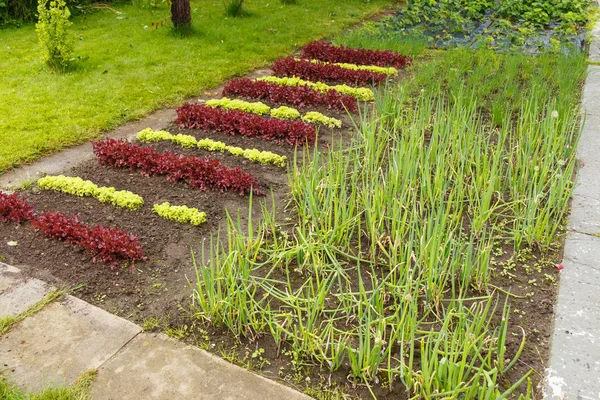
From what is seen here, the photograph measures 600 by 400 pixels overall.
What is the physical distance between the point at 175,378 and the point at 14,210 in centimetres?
207

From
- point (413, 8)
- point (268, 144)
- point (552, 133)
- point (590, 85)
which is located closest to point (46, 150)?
point (268, 144)

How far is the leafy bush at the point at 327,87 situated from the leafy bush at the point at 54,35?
8.32 feet

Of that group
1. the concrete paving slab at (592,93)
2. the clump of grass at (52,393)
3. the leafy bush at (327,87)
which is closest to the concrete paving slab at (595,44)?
the concrete paving slab at (592,93)

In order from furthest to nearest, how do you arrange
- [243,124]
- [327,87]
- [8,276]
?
[327,87]
[243,124]
[8,276]

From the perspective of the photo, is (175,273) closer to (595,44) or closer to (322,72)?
(322,72)

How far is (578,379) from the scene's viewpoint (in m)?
2.65

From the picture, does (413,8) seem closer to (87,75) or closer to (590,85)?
(590,85)

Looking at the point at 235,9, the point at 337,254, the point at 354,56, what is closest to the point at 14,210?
the point at 337,254

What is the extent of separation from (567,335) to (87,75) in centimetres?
635

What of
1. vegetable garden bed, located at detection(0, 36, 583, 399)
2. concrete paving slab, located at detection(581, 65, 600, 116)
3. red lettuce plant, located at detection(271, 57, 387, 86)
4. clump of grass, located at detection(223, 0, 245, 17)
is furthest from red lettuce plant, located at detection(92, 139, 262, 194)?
clump of grass, located at detection(223, 0, 245, 17)

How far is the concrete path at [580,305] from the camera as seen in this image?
264 cm

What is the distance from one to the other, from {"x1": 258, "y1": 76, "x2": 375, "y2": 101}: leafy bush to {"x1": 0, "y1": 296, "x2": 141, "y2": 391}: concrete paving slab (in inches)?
169

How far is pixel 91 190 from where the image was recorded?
4348 millimetres

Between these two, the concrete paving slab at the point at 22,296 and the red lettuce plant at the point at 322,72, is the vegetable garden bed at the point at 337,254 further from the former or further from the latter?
the red lettuce plant at the point at 322,72
